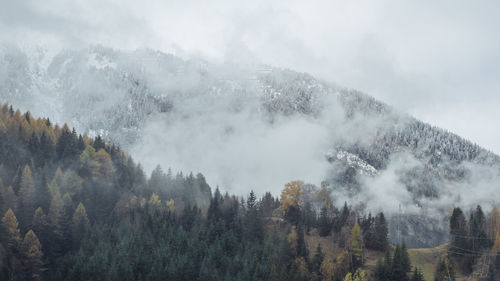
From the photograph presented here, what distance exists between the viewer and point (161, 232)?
4899 inches

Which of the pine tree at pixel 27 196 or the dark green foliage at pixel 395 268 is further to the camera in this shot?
the pine tree at pixel 27 196

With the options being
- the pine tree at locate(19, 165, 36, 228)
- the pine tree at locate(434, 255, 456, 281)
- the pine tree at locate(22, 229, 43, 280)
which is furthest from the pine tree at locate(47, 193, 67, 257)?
the pine tree at locate(434, 255, 456, 281)

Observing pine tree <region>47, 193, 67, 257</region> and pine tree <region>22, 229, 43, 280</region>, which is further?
pine tree <region>47, 193, 67, 257</region>

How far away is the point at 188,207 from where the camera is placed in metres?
143

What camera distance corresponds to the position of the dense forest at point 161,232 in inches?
4225

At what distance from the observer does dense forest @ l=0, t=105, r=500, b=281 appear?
107312mm

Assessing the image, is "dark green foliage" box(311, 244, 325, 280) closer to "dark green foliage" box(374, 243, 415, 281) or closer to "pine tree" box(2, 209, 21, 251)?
"dark green foliage" box(374, 243, 415, 281)

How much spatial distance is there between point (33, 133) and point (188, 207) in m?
56.0

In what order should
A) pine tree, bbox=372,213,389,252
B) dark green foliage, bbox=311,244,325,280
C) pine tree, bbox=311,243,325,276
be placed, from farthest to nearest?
pine tree, bbox=372,213,389,252 < pine tree, bbox=311,243,325,276 < dark green foliage, bbox=311,244,325,280

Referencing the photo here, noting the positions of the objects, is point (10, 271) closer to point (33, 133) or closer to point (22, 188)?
point (22, 188)

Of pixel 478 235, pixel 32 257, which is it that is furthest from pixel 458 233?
pixel 32 257

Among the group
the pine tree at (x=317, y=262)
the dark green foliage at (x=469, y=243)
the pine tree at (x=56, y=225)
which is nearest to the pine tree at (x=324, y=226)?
the pine tree at (x=317, y=262)

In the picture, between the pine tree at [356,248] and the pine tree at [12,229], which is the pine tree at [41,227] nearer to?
the pine tree at [12,229]

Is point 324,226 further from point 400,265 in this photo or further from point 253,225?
→ point 400,265
